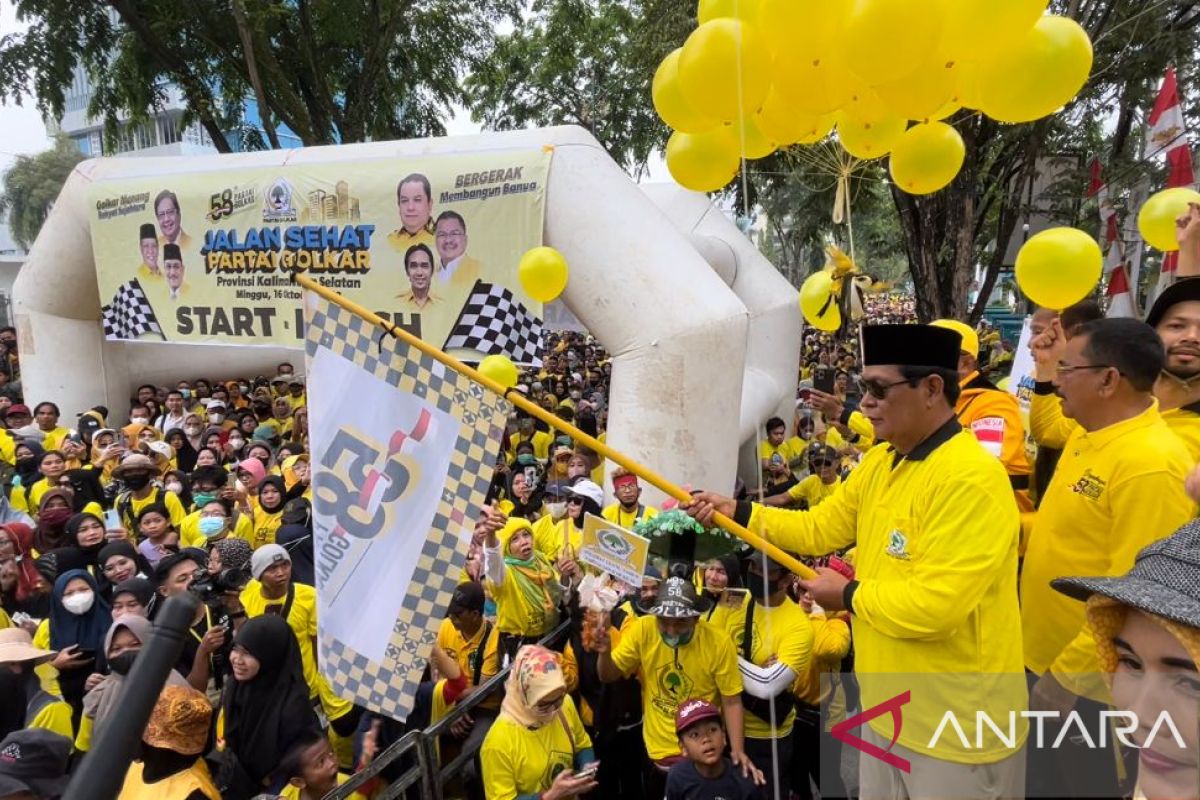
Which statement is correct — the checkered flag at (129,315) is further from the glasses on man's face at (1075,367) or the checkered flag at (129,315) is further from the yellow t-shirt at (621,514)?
the glasses on man's face at (1075,367)

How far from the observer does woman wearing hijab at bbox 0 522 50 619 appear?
14.8 ft

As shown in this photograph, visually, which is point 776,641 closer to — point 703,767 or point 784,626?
point 784,626

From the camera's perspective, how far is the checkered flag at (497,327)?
7.19 meters

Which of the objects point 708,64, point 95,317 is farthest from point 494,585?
point 95,317

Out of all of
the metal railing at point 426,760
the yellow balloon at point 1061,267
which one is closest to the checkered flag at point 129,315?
the metal railing at point 426,760

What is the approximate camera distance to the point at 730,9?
147 inches

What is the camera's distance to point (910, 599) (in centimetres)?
200

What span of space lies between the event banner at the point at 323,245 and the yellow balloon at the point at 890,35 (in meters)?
4.13

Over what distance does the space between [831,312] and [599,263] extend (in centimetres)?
206

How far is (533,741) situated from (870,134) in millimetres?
3623

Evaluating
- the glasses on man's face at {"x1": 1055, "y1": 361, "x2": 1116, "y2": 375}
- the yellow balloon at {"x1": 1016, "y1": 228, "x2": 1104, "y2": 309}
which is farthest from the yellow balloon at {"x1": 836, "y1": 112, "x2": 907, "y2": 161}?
the glasses on man's face at {"x1": 1055, "y1": 361, "x2": 1116, "y2": 375}

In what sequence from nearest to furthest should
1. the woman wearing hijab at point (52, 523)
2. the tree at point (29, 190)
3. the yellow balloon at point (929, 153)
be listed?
the yellow balloon at point (929, 153) → the woman wearing hijab at point (52, 523) → the tree at point (29, 190)

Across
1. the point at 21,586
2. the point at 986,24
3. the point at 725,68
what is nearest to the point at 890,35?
the point at 986,24

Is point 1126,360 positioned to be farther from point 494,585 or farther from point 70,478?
point 70,478
